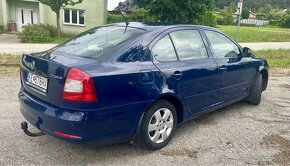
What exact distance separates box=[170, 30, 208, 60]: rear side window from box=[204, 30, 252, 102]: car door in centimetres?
24

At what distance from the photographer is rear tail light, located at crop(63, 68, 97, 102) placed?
2764mm

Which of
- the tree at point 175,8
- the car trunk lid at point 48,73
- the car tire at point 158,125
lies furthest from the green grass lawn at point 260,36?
the car trunk lid at point 48,73

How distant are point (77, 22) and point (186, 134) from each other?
21.0 metres

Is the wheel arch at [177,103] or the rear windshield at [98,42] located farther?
the wheel arch at [177,103]

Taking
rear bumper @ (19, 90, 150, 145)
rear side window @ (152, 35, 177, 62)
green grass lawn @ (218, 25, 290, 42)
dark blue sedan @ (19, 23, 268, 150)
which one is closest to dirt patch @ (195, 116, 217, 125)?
dark blue sedan @ (19, 23, 268, 150)

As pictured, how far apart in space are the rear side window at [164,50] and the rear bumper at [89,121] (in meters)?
0.65

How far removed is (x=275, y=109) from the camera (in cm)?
539

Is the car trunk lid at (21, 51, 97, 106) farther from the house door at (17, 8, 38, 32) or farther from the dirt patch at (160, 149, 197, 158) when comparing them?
the house door at (17, 8, 38, 32)

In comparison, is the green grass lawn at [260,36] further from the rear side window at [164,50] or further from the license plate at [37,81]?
the license plate at [37,81]

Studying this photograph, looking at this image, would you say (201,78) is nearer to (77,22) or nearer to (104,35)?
(104,35)

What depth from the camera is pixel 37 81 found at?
3150 mm

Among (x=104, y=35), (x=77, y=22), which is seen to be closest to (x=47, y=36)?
(x=77, y=22)

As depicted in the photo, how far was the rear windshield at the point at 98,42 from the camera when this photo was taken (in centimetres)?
326

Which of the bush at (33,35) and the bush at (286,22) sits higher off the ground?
the bush at (286,22)
